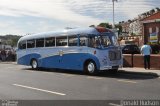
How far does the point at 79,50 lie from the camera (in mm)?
22969

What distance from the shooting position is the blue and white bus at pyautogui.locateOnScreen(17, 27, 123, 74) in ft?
70.9

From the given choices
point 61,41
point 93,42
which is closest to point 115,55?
point 93,42

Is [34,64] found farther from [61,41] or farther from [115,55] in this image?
[115,55]

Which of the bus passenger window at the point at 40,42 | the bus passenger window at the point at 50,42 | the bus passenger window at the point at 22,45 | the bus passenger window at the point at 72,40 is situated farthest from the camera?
the bus passenger window at the point at 22,45

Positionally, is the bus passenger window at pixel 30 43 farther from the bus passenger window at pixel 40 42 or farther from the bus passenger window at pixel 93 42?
the bus passenger window at pixel 93 42

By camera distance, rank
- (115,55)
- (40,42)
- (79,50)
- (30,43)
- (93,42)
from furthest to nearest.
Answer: (30,43) < (40,42) < (79,50) < (93,42) < (115,55)

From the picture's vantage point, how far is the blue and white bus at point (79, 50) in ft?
70.9

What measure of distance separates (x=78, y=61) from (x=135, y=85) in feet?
24.7

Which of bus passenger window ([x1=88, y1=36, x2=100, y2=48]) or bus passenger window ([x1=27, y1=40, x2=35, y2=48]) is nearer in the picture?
bus passenger window ([x1=88, y1=36, x2=100, y2=48])

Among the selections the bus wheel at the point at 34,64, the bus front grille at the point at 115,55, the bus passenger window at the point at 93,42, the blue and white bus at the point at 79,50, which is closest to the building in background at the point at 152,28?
the bus wheel at the point at 34,64

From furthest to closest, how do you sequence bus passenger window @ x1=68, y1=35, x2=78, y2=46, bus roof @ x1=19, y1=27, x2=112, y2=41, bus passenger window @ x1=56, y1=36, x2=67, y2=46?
1. bus passenger window @ x1=56, y1=36, x2=67, y2=46
2. bus passenger window @ x1=68, y1=35, x2=78, y2=46
3. bus roof @ x1=19, y1=27, x2=112, y2=41

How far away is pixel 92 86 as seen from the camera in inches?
635

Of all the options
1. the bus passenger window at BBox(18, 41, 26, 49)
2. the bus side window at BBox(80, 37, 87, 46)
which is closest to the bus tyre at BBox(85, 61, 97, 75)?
the bus side window at BBox(80, 37, 87, 46)

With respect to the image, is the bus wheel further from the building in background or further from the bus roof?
the building in background
